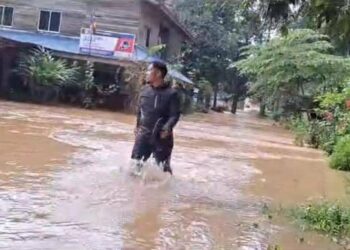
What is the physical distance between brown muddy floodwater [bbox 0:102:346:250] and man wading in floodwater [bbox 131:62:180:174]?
42 centimetres

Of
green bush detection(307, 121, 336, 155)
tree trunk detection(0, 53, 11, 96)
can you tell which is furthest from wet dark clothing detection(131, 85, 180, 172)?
tree trunk detection(0, 53, 11, 96)

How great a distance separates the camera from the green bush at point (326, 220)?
6.46 m

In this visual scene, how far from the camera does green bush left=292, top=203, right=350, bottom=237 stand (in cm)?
646

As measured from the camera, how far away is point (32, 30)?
1316 inches

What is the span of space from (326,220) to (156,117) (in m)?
3.04

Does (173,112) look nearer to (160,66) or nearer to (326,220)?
(160,66)

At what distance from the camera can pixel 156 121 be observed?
29.5ft

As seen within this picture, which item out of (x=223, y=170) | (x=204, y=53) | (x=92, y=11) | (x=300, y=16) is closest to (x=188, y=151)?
(x=223, y=170)

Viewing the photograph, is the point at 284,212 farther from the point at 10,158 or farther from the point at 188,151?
the point at 188,151

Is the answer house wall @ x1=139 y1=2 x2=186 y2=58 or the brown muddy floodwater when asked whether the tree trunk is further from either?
the brown muddy floodwater

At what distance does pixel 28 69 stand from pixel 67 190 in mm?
22492

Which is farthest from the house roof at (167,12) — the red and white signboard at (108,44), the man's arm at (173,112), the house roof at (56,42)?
the man's arm at (173,112)

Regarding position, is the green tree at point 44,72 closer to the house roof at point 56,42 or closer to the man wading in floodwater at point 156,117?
the house roof at point 56,42

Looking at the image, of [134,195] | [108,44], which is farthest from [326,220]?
[108,44]
